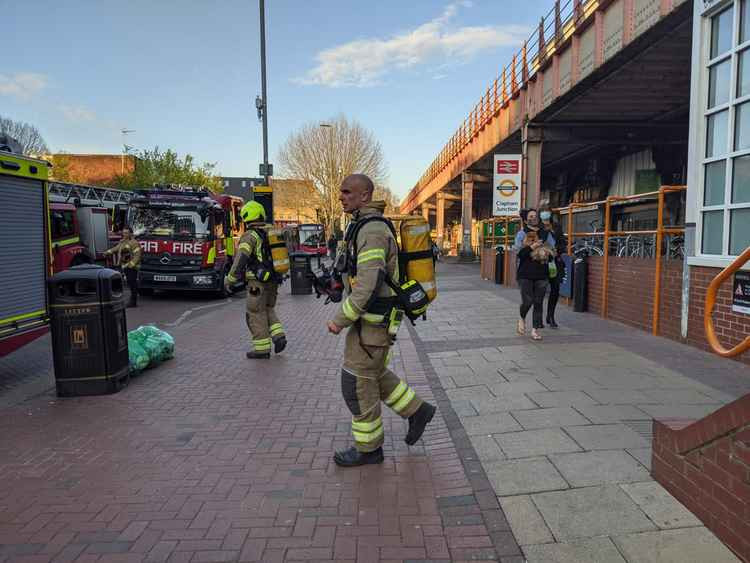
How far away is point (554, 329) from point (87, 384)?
20.2 feet

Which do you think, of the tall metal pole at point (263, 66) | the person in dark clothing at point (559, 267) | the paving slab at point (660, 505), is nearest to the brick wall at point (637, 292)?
the person in dark clothing at point (559, 267)


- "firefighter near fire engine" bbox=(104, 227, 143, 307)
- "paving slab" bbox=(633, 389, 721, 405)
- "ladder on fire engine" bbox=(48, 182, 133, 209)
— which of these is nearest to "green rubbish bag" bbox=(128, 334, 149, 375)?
"paving slab" bbox=(633, 389, 721, 405)

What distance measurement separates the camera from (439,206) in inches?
1603

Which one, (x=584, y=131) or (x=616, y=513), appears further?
(x=584, y=131)

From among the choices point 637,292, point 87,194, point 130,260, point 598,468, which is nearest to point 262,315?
point 598,468

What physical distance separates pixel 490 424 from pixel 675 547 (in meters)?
1.84

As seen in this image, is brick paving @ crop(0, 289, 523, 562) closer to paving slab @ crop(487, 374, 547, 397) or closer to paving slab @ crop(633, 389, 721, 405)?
paving slab @ crop(487, 374, 547, 397)

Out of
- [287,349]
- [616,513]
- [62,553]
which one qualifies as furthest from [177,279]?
[616,513]

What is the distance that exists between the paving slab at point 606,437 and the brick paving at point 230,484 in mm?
789

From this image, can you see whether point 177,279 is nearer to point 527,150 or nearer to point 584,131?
point 527,150

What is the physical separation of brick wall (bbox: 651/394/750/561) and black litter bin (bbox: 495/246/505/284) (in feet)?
44.2

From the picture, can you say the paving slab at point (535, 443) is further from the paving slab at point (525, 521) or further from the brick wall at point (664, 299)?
the brick wall at point (664, 299)

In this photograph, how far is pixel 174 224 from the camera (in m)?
14.1

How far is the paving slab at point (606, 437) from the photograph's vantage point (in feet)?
12.5
